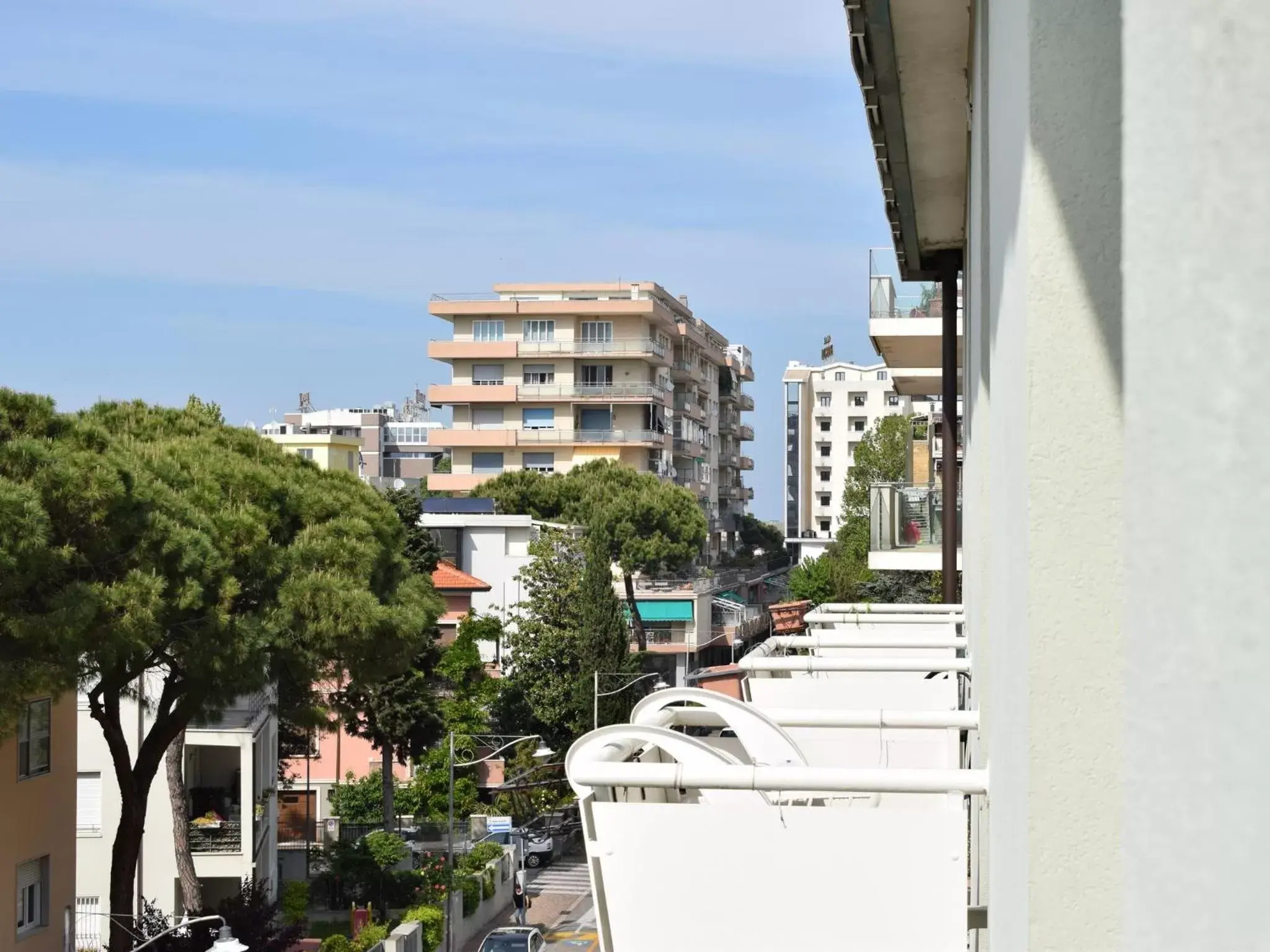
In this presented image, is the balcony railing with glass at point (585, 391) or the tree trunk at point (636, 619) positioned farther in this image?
the balcony railing with glass at point (585, 391)

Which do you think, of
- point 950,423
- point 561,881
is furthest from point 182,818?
point 950,423

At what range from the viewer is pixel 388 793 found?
167 ft

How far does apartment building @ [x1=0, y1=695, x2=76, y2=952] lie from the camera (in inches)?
980

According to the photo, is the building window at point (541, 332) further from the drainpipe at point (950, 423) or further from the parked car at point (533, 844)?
the drainpipe at point (950, 423)

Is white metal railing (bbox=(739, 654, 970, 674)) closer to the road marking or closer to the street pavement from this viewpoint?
the street pavement

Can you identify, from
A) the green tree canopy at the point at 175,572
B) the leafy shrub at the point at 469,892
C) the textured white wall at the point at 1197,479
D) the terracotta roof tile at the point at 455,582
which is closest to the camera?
the textured white wall at the point at 1197,479

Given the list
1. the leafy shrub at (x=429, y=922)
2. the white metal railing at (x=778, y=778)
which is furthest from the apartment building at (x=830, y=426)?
the white metal railing at (x=778, y=778)

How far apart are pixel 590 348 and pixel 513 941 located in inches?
2484

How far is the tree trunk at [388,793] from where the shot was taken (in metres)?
50.7

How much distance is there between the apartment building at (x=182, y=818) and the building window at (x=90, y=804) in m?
0.01

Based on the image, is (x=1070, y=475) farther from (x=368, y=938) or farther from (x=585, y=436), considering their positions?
(x=585, y=436)

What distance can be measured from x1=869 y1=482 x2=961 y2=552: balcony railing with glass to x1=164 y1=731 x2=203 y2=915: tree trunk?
19062 mm

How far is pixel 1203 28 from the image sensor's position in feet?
2.10

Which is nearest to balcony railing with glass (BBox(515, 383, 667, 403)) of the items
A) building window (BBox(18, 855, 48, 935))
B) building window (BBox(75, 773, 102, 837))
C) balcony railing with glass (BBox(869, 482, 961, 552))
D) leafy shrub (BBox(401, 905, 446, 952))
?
leafy shrub (BBox(401, 905, 446, 952))
